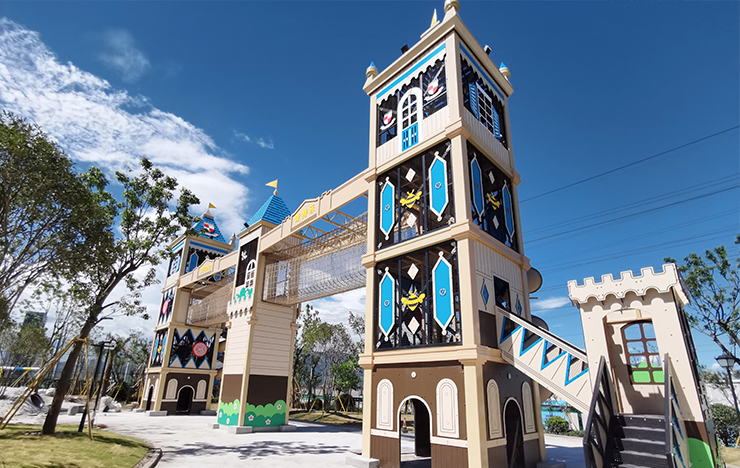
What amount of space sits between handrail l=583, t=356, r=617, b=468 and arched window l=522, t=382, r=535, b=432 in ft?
9.81

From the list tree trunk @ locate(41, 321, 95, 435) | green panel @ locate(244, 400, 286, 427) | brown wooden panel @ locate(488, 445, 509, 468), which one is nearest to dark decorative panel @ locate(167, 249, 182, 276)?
green panel @ locate(244, 400, 286, 427)

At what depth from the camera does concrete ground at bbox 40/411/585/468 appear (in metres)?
10.2

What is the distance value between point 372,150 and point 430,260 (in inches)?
174

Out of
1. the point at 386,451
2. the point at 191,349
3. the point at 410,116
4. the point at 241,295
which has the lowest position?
the point at 386,451

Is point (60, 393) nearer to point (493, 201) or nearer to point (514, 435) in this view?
point (514, 435)

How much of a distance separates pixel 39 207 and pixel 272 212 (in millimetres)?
10366

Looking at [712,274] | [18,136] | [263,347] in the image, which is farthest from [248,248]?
[712,274]

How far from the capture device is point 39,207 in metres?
9.81

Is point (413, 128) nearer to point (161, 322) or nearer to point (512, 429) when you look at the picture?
point (512, 429)

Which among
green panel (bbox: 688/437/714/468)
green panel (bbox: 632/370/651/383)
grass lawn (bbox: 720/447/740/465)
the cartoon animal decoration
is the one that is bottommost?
grass lawn (bbox: 720/447/740/465)

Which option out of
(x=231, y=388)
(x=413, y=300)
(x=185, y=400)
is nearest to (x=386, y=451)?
(x=413, y=300)

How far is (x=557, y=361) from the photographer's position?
7992 mm

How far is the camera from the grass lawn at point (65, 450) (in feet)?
26.6

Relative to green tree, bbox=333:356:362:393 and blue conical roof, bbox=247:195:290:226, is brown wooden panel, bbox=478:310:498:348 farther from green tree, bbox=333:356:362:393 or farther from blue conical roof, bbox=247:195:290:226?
green tree, bbox=333:356:362:393
